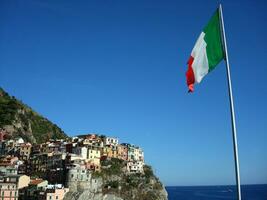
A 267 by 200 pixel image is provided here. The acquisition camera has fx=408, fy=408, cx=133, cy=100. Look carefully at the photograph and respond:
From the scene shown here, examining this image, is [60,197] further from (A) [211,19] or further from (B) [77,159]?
(A) [211,19]

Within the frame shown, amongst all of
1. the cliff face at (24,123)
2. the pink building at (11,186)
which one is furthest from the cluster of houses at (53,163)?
the cliff face at (24,123)

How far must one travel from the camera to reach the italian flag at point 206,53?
61.9ft

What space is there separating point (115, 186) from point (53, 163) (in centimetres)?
1804

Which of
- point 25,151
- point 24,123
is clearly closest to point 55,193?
point 25,151

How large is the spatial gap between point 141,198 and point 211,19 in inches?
3467

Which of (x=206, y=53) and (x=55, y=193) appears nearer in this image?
(x=206, y=53)

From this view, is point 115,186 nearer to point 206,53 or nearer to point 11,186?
point 11,186

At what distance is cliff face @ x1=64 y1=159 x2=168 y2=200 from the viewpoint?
93125 mm

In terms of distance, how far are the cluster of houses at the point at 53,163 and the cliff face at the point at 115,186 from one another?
1.39 metres

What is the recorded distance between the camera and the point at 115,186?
9844cm

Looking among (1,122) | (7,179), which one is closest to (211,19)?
(7,179)

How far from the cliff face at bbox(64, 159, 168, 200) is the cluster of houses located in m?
1.39

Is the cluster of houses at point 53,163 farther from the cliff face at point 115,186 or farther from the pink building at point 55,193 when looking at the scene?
the cliff face at point 115,186

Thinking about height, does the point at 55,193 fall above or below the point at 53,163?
below
